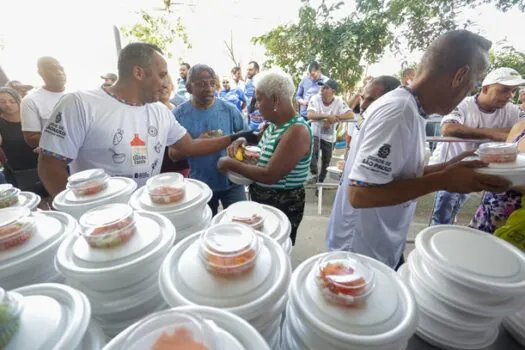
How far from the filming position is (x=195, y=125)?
2871 mm

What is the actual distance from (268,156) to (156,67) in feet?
3.57

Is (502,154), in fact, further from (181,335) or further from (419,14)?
(419,14)

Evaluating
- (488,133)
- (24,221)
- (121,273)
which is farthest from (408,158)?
(488,133)

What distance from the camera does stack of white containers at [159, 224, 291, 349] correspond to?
74 cm

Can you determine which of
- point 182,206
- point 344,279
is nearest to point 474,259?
point 344,279

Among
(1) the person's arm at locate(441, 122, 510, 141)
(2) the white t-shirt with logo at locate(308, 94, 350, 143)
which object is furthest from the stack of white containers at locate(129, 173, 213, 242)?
(2) the white t-shirt with logo at locate(308, 94, 350, 143)

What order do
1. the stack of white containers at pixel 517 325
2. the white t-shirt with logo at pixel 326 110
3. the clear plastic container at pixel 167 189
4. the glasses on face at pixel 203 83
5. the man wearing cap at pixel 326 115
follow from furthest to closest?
the white t-shirt with logo at pixel 326 110 < the man wearing cap at pixel 326 115 < the glasses on face at pixel 203 83 < the clear plastic container at pixel 167 189 < the stack of white containers at pixel 517 325

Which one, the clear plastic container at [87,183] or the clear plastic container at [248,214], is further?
the clear plastic container at [87,183]

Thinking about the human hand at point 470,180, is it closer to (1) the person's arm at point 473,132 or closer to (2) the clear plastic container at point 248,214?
(2) the clear plastic container at point 248,214

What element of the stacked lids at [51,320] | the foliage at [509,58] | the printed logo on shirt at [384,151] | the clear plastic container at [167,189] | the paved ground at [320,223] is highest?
the foliage at [509,58]

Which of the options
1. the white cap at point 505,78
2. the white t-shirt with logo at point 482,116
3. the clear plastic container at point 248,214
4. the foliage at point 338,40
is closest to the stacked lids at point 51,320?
the clear plastic container at point 248,214

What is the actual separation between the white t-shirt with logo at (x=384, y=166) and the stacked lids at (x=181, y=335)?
1.00 metres

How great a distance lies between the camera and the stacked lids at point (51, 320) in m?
0.60

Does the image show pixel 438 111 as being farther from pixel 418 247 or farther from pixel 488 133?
pixel 488 133
